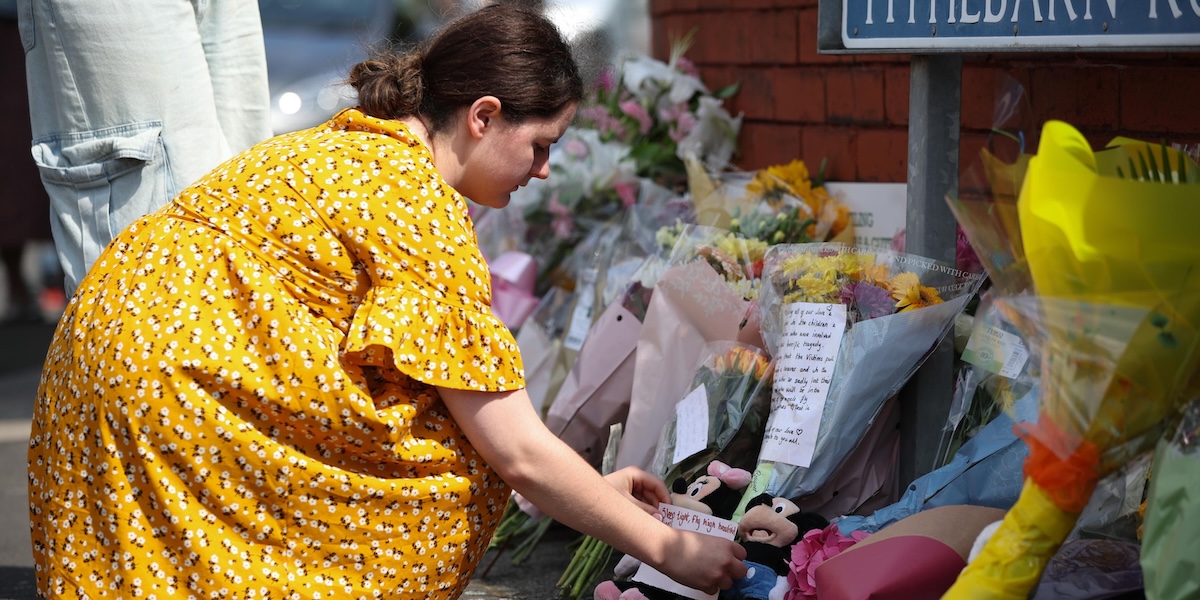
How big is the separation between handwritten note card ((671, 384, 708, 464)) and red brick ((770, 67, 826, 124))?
1466 mm

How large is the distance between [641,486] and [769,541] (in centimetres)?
28

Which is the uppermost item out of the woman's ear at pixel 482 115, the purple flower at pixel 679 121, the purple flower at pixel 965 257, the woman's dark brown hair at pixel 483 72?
the woman's dark brown hair at pixel 483 72

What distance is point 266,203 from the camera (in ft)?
6.15

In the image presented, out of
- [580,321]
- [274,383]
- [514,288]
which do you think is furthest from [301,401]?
[514,288]

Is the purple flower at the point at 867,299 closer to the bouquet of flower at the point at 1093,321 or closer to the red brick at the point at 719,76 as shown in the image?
the bouquet of flower at the point at 1093,321

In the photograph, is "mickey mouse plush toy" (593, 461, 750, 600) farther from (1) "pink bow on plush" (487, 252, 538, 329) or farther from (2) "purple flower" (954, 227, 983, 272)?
(1) "pink bow on plush" (487, 252, 538, 329)

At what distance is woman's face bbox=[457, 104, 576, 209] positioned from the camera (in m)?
2.03

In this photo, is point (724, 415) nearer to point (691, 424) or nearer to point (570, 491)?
point (691, 424)

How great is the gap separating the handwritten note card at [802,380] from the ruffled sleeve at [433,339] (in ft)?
2.06

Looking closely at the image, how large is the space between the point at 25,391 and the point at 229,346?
4.37m

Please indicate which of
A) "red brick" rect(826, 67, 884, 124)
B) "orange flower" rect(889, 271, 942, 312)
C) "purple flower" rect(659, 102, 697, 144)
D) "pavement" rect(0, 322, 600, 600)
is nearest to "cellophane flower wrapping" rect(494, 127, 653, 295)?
"purple flower" rect(659, 102, 697, 144)

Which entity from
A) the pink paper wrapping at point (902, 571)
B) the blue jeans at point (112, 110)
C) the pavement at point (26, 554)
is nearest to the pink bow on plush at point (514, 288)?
the pavement at point (26, 554)

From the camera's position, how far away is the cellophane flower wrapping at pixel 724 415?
2373 millimetres

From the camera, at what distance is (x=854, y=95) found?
346cm
